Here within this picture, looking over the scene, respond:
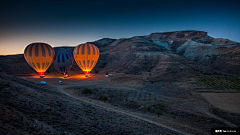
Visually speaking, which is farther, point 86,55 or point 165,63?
point 165,63

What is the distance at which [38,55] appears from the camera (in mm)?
28078

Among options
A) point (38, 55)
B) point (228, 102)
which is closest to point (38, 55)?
point (38, 55)

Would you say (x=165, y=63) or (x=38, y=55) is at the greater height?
(x=38, y=55)

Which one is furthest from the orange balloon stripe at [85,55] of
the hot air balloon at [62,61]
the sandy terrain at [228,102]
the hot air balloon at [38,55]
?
the sandy terrain at [228,102]

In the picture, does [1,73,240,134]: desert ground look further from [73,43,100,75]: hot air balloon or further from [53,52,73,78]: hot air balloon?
[53,52,73,78]: hot air balloon

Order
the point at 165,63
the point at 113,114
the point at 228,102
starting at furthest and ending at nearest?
the point at 165,63
the point at 228,102
the point at 113,114

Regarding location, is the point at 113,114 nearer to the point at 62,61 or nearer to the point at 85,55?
the point at 85,55

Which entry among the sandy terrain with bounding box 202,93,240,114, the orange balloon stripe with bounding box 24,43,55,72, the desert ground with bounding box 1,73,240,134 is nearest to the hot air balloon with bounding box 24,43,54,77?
the orange balloon stripe with bounding box 24,43,55,72

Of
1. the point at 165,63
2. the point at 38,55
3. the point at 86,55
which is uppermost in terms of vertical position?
the point at 38,55

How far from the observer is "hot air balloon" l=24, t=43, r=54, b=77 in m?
27.8

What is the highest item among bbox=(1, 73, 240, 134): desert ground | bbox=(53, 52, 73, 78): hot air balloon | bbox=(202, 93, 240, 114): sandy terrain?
bbox=(53, 52, 73, 78): hot air balloon

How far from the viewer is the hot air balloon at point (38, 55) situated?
27842mm

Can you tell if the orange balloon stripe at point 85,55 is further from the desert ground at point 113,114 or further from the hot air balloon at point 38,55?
the desert ground at point 113,114

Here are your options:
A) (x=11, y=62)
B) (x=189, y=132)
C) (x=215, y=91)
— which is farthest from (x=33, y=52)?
(x=215, y=91)
